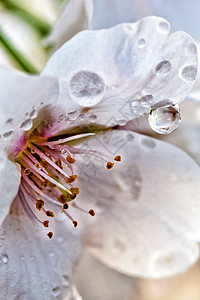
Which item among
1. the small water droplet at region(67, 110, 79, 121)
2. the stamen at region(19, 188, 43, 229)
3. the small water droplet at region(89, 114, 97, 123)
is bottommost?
the stamen at region(19, 188, 43, 229)

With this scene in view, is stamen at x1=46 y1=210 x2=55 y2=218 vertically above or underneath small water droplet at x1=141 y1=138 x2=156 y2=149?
above

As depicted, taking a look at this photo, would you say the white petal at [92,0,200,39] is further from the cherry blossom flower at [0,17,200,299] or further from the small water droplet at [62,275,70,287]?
the small water droplet at [62,275,70,287]

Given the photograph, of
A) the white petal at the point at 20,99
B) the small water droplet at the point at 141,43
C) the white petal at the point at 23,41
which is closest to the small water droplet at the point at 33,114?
the white petal at the point at 20,99

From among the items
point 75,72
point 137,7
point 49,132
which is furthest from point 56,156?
point 137,7

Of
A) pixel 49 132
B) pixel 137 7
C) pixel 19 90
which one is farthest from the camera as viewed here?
pixel 137 7

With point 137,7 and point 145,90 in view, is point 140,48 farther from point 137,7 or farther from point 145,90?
point 137,7

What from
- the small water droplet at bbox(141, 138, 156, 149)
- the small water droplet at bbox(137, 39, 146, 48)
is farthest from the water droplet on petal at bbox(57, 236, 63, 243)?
the small water droplet at bbox(137, 39, 146, 48)

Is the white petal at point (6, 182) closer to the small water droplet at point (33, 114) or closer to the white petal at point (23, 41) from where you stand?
the small water droplet at point (33, 114)
